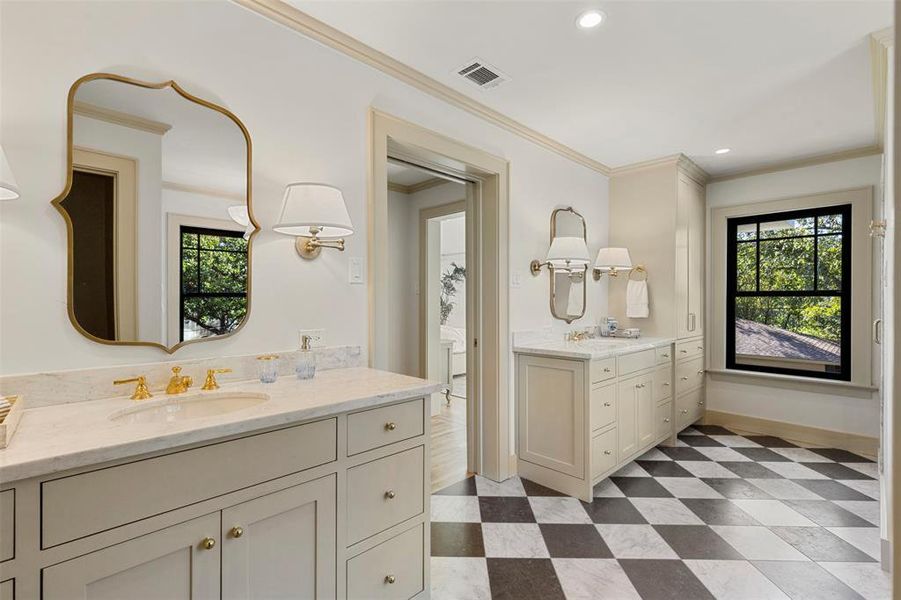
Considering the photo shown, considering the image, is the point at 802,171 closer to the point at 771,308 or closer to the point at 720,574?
the point at 771,308

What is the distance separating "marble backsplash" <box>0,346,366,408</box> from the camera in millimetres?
1220

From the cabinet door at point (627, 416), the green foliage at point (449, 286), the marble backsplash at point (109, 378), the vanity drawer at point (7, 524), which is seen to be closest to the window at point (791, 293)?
the cabinet door at point (627, 416)

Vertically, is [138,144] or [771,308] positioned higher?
[138,144]

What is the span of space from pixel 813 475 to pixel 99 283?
4145 millimetres

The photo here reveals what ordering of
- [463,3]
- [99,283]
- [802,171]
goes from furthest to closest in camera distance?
[802,171] → [463,3] → [99,283]

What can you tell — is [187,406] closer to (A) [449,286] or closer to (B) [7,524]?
(B) [7,524]

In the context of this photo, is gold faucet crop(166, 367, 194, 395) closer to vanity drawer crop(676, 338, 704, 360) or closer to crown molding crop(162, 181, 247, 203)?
crown molding crop(162, 181, 247, 203)

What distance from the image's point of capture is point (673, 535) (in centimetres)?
217

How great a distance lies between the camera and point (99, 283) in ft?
4.43

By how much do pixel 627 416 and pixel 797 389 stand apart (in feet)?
6.53

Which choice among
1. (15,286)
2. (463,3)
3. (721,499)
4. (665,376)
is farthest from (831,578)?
(15,286)

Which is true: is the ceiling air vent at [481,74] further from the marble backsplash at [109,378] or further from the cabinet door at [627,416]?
the cabinet door at [627,416]

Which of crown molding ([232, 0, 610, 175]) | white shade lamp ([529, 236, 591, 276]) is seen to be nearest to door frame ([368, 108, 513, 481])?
crown molding ([232, 0, 610, 175])

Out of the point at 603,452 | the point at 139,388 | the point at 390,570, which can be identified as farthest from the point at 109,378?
the point at 603,452
